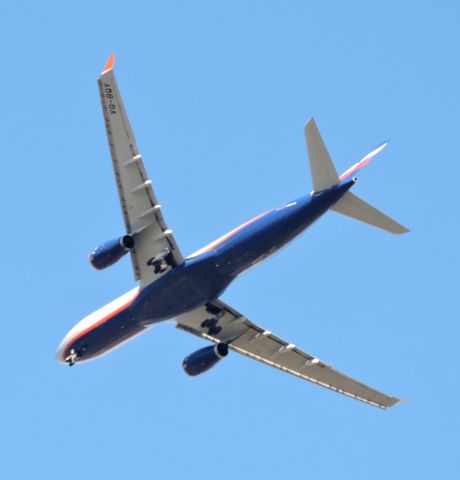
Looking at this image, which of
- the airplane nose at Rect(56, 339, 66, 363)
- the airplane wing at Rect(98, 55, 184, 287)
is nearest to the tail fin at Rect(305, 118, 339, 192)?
the airplane wing at Rect(98, 55, 184, 287)

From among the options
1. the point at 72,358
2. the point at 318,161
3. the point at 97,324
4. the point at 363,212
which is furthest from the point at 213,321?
the point at 318,161

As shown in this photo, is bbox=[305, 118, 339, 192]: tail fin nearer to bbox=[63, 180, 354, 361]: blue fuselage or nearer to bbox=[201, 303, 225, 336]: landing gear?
bbox=[63, 180, 354, 361]: blue fuselage

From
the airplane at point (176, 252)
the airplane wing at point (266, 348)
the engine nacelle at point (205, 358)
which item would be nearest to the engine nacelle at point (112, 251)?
the airplane at point (176, 252)

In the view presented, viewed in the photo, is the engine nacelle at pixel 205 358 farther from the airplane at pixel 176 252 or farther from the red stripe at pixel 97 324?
the red stripe at pixel 97 324

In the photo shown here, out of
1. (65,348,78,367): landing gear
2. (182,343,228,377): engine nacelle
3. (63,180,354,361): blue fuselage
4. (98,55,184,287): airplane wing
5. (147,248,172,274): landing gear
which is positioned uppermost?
(98,55,184,287): airplane wing

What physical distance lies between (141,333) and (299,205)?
37.5 feet

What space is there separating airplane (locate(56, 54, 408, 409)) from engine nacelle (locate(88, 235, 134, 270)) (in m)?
0.04

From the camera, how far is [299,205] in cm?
5750

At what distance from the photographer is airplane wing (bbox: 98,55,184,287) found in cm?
5511

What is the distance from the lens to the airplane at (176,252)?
56.7 meters

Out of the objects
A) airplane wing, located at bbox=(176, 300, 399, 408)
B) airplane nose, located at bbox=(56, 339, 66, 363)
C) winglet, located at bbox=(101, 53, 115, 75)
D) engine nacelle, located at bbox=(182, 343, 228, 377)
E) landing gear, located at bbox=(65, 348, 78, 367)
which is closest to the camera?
winglet, located at bbox=(101, 53, 115, 75)

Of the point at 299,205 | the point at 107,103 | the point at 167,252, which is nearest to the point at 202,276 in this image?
the point at 167,252

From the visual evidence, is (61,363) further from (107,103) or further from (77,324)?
(107,103)

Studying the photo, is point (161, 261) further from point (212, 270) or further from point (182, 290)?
point (212, 270)
